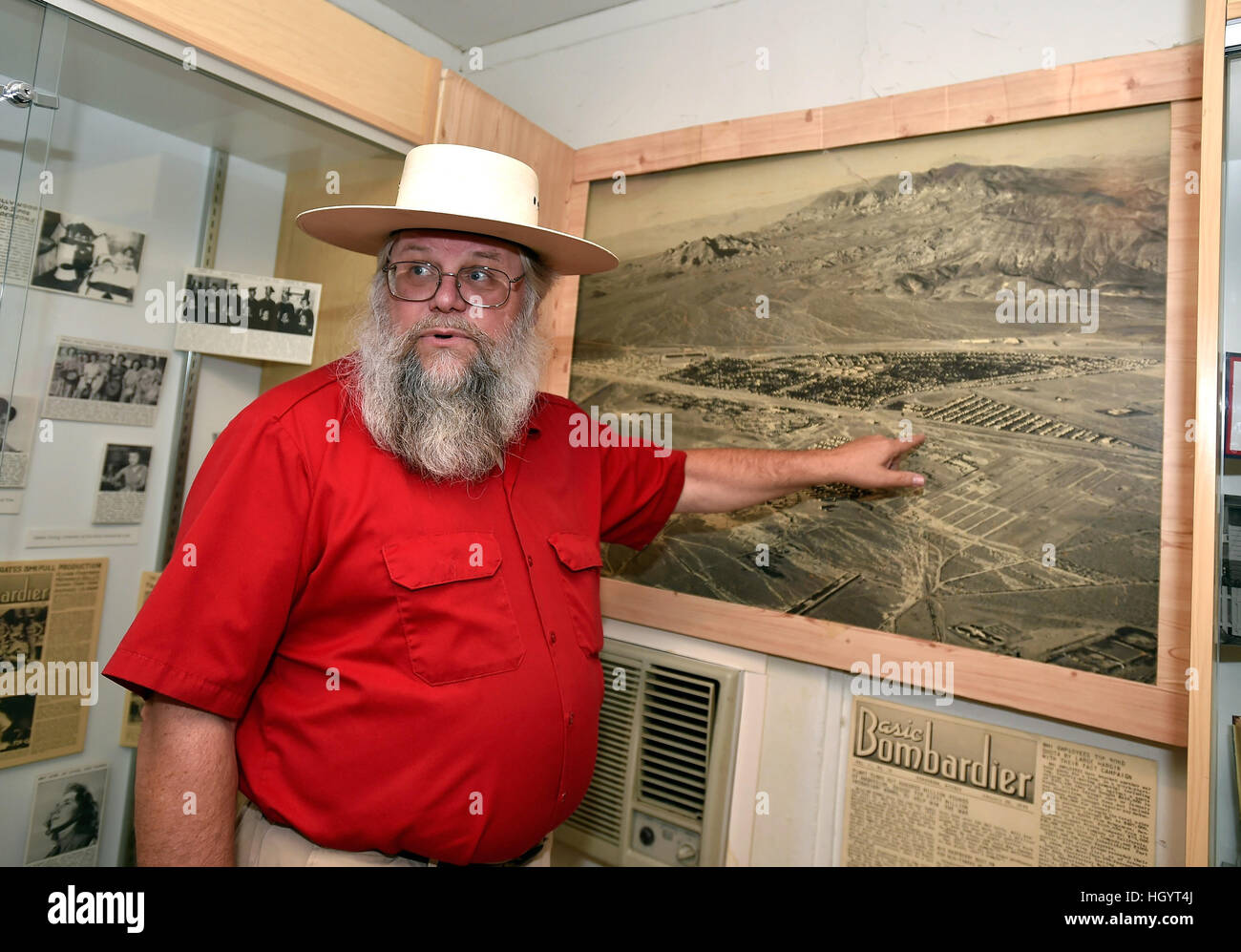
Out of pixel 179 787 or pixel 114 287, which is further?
pixel 114 287

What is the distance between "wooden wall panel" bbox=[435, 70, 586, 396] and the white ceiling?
1.34 ft

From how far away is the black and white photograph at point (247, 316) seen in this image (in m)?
1.86

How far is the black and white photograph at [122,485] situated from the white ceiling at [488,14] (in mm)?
1549

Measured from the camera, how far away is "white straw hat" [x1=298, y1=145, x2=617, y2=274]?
1376mm

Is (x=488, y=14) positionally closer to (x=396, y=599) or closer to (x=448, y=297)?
(x=448, y=297)

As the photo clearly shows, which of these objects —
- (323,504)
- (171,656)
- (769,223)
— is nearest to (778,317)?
(769,223)

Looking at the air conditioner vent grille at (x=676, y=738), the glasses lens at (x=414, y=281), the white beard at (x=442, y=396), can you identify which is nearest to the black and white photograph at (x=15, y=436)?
the white beard at (x=442, y=396)

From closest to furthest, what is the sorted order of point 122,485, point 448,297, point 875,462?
point 448,297 < point 875,462 < point 122,485

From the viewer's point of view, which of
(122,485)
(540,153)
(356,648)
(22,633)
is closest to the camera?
(356,648)

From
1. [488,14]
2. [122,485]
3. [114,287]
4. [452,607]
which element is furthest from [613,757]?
[488,14]

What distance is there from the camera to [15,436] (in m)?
1.40

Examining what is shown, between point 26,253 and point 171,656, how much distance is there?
769mm

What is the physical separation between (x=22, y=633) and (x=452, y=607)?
929 millimetres

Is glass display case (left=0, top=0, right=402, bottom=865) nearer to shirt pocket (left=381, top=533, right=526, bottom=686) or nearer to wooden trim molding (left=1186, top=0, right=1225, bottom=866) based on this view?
shirt pocket (left=381, top=533, right=526, bottom=686)
